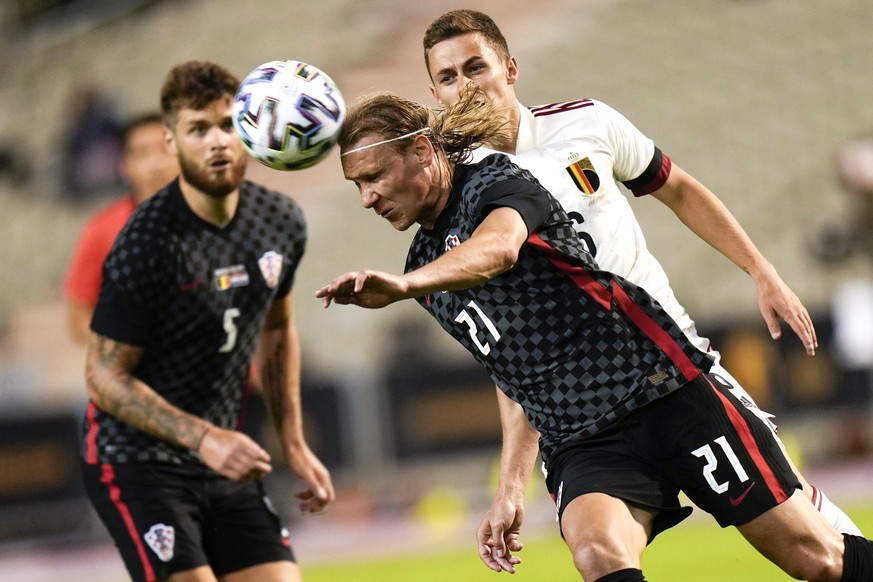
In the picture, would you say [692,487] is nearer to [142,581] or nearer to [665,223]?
[142,581]

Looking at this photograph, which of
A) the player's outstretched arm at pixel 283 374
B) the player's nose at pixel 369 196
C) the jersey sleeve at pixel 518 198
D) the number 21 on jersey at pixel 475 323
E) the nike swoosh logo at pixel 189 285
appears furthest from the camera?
the player's outstretched arm at pixel 283 374

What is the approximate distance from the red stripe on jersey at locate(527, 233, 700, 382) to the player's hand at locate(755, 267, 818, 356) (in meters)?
0.50

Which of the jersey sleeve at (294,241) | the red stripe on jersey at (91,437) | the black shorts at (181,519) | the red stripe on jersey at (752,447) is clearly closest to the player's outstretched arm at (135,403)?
the red stripe on jersey at (91,437)

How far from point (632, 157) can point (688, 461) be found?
1214 mm

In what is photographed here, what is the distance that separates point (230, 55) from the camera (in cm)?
1847

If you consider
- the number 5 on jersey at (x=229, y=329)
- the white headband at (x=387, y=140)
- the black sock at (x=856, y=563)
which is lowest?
the black sock at (x=856, y=563)

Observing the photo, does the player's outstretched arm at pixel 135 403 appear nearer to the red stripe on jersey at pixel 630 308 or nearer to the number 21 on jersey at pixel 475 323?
the number 21 on jersey at pixel 475 323

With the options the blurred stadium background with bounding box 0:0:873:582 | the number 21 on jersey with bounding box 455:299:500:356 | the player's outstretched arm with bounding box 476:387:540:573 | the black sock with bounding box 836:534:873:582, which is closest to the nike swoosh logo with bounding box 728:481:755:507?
the black sock with bounding box 836:534:873:582

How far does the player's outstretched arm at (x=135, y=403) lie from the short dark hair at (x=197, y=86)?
36.9 inches

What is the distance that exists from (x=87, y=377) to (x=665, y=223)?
39.8 feet

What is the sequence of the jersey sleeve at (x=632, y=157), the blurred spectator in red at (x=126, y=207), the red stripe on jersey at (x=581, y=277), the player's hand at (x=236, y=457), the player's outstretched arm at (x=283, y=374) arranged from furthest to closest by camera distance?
the blurred spectator in red at (x=126, y=207), the player's outstretched arm at (x=283, y=374), the jersey sleeve at (x=632, y=157), the player's hand at (x=236, y=457), the red stripe on jersey at (x=581, y=277)

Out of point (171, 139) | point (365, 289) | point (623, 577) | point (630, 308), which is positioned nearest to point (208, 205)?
point (171, 139)

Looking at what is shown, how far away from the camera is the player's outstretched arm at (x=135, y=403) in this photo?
4.79m

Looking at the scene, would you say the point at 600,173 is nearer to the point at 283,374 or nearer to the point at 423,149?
the point at 423,149
